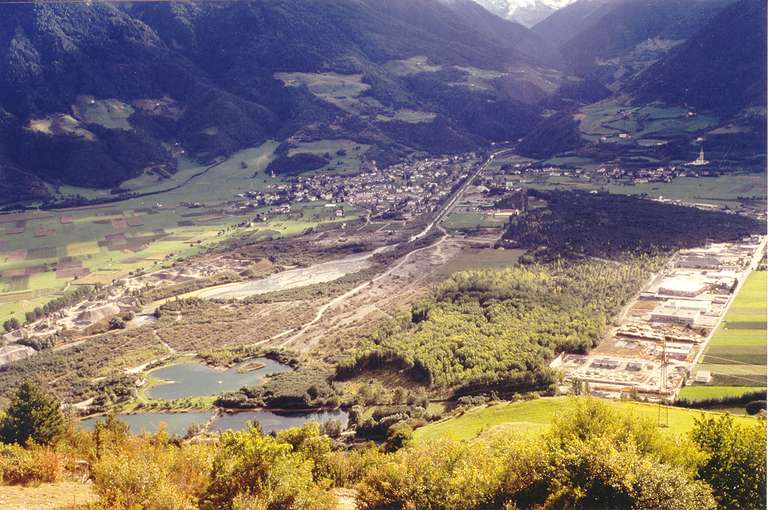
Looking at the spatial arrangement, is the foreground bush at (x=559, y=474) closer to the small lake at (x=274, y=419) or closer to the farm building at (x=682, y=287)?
the small lake at (x=274, y=419)

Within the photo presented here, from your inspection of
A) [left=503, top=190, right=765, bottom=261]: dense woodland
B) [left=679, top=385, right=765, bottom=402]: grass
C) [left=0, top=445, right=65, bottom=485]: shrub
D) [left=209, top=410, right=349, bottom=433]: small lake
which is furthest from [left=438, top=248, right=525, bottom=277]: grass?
[left=0, top=445, right=65, bottom=485]: shrub

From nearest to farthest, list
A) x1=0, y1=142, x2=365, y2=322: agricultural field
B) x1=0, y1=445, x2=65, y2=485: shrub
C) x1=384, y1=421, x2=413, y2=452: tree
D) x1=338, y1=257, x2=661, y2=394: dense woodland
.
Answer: x1=0, y1=445, x2=65, y2=485: shrub → x1=384, y1=421, x2=413, y2=452: tree → x1=338, y1=257, x2=661, y2=394: dense woodland → x1=0, y1=142, x2=365, y2=322: agricultural field

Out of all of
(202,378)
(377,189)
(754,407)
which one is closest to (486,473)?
(754,407)

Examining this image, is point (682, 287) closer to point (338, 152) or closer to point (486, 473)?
point (486, 473)

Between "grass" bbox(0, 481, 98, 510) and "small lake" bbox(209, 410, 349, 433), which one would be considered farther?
"small lake" bbox(209, 410, 349, 433)

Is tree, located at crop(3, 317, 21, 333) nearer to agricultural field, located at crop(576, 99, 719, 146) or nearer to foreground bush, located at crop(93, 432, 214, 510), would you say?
foreground bush, located at crop(93, 432, 214, 510)

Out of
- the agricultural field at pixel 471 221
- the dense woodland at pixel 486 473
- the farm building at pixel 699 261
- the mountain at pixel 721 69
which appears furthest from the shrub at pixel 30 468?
the mountain at pixel 721 69
